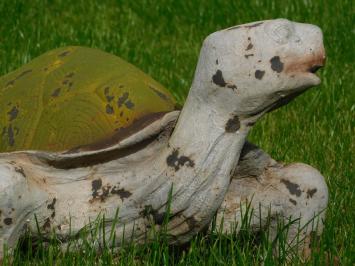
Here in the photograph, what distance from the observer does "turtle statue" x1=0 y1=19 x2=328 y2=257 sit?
3.04 meters

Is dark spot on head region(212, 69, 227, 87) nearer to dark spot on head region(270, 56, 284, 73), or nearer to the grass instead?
dark spot on head region(270, 56, 284, 73)

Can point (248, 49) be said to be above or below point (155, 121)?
above

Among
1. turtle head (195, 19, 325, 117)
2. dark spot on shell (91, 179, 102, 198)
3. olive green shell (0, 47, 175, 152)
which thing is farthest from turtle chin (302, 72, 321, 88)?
dark spot on shell (91, 179, 102, 198)

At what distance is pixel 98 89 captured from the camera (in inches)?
129

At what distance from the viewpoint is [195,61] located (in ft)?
20.7

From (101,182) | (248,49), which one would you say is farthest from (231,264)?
(248,49)

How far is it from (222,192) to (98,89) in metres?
0.56

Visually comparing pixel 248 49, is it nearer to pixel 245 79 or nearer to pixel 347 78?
pixel 245 79

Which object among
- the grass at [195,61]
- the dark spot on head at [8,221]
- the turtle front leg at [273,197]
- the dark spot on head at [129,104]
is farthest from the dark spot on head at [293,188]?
the dark spot on head at [8,221]

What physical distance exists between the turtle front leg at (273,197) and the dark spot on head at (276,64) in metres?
0.35

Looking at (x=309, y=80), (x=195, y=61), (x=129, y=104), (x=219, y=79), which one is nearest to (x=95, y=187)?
(x=129, y=104)

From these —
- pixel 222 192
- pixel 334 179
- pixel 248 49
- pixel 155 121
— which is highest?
pixel 248 49

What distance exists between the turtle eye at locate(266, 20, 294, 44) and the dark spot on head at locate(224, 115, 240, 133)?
0.91ft

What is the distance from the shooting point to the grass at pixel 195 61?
10.7ft
